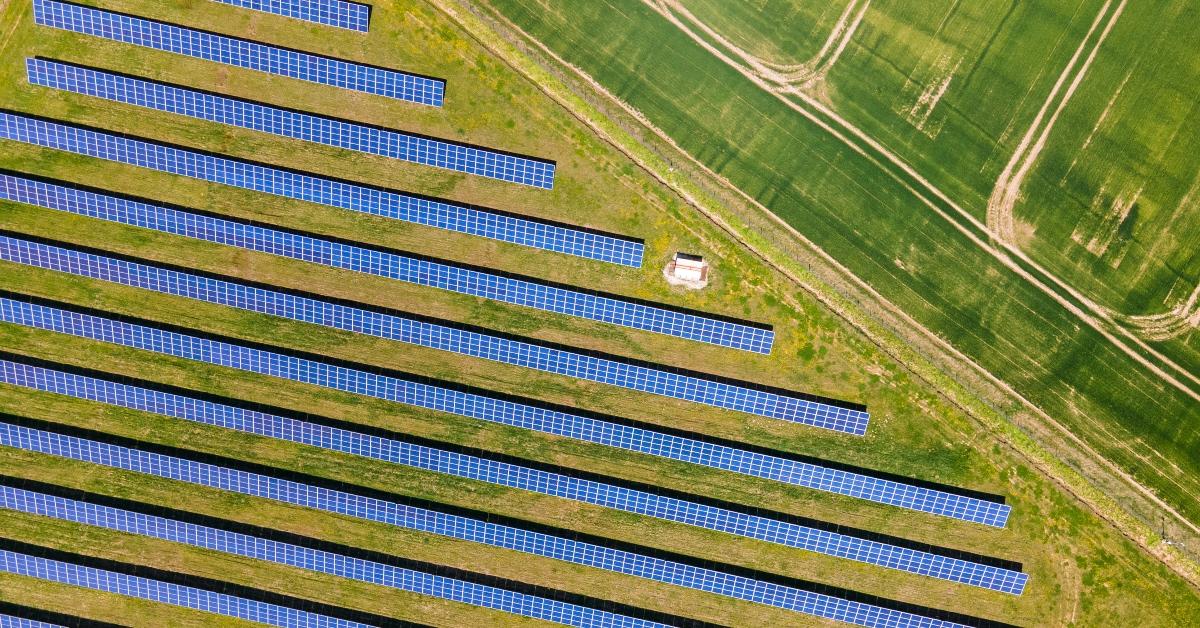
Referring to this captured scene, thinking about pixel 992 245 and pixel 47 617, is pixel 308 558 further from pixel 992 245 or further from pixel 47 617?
pixel 992 245

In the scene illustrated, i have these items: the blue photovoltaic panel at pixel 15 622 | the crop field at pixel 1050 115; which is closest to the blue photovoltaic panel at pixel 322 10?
the crop field at pixel 1050 115

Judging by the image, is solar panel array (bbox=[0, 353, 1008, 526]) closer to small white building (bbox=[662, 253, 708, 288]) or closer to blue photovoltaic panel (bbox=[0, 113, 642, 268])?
small white building (bbox=[662, 253, 708, 288])

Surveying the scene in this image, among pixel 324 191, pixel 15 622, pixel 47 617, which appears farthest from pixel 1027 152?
pixel 15 622

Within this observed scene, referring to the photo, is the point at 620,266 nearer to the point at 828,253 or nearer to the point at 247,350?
the point at 828,253

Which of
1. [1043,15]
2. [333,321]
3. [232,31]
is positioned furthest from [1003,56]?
[232,31]

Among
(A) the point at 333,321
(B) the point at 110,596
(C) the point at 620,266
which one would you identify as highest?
(C) the point at 620,266
